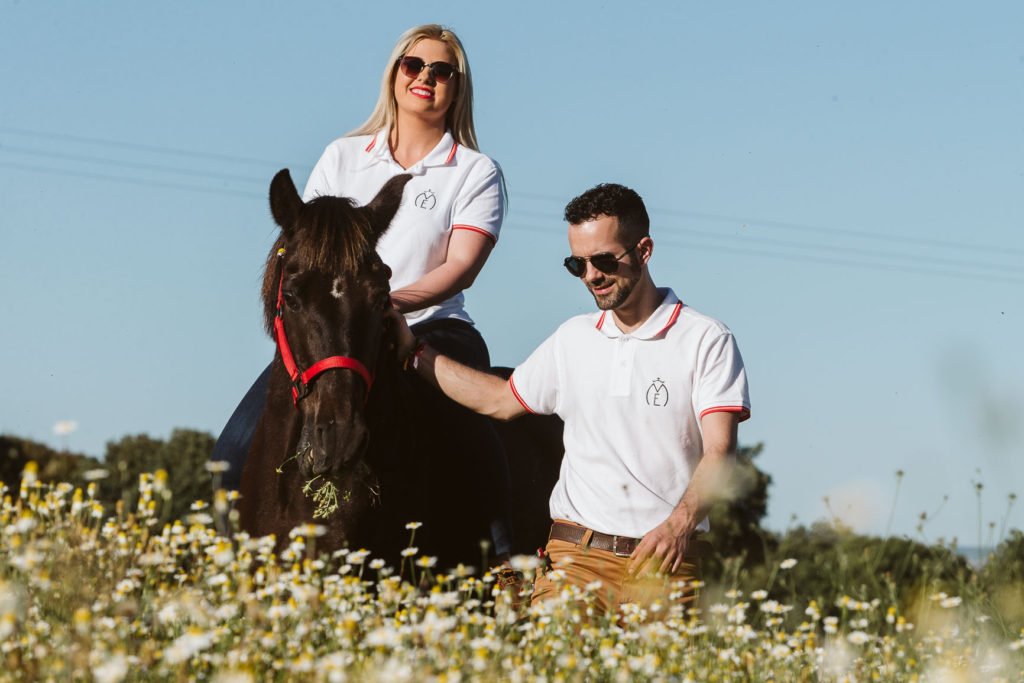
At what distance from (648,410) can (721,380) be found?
433mm

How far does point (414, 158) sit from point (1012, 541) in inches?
179

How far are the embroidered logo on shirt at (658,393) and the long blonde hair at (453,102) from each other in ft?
8.60

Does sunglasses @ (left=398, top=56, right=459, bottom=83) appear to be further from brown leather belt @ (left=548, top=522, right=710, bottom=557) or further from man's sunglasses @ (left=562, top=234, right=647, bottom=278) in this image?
brown leather belt @ (left=548, top=522, right=710, bottom=557)

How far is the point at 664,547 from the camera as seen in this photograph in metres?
5.82

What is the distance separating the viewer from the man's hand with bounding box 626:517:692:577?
19.1 ft

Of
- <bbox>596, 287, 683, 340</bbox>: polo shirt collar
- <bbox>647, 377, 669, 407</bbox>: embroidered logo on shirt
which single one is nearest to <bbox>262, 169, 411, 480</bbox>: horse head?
<bbox>596, 287, 683, 340</bbox>: polo shirt collar

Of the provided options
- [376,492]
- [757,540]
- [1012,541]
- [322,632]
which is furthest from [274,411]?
[757,540]

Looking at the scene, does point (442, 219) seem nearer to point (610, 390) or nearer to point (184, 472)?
A: point (610, 390)

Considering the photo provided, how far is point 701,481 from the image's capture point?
592 centimetres

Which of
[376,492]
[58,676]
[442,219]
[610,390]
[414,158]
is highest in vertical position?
[414,158]

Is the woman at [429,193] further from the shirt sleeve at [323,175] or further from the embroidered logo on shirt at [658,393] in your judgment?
the embroidered logo on shirt at [658,393]

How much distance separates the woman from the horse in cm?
45

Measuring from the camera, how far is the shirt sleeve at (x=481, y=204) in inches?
295

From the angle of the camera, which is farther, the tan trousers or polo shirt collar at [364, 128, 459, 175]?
polo shirt collar at [364, 128, 459, 175]
